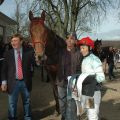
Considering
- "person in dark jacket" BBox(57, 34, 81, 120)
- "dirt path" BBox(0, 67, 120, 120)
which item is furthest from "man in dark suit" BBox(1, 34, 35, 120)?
"dirt path" BBox(0, 67, 120, 120)

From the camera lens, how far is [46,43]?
9594mm

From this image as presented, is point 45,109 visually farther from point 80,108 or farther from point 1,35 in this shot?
point 1,35

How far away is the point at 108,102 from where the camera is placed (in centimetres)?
1274

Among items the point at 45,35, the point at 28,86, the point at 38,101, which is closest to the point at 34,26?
the point at 45,35

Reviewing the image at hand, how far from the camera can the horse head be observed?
29.5 ft

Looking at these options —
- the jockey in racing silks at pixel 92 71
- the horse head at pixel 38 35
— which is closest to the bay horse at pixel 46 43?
the horse head at pixel 38 35

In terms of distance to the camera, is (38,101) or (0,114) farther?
(38,101)

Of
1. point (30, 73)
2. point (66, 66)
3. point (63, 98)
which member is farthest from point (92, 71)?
point (30, 73)

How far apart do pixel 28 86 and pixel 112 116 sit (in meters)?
2.46

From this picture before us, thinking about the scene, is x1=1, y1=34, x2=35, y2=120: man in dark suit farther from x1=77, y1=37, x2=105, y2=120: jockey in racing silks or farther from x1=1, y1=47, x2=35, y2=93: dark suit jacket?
x1=77, y1=37, x2=105, y2=120: jockey in racing silks

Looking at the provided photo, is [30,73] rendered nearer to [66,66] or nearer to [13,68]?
[13,68]

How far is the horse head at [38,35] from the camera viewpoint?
8977mm

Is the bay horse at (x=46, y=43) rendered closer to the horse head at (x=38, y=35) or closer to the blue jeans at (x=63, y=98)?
the horse head at (x=38, y=35)

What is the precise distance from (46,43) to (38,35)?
48 cm
